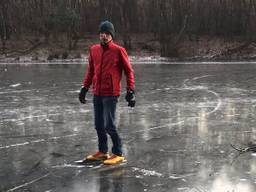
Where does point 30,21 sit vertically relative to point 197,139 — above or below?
above

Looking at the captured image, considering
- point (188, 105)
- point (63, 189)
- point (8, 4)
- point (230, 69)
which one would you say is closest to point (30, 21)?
point (8, 4)

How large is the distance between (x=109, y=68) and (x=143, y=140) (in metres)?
2.12

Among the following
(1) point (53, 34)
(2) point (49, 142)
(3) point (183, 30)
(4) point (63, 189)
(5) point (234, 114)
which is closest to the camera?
(4) point (63, 189)

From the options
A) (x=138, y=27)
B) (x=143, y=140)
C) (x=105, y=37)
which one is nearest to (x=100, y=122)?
(x=105, y=37)

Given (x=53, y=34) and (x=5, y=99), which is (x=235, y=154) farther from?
(x=53, y=34)

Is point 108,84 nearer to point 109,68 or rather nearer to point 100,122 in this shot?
point 109,68

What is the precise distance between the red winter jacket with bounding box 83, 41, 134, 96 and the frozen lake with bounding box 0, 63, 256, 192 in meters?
1.10

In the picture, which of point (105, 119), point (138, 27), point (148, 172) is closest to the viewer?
point (148, 172)

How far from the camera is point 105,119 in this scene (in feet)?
24.0

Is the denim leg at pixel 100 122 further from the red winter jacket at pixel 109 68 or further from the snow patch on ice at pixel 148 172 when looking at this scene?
the snow patch on ice at pixel 148 172

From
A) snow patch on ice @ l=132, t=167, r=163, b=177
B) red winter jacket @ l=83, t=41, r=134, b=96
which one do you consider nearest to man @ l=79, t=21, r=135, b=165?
red winter jacket @ l=83, t=41, r=134, b=96

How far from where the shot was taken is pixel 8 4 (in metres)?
41.8

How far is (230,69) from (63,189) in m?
19.5

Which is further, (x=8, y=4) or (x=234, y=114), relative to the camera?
(x=8, y=4)
